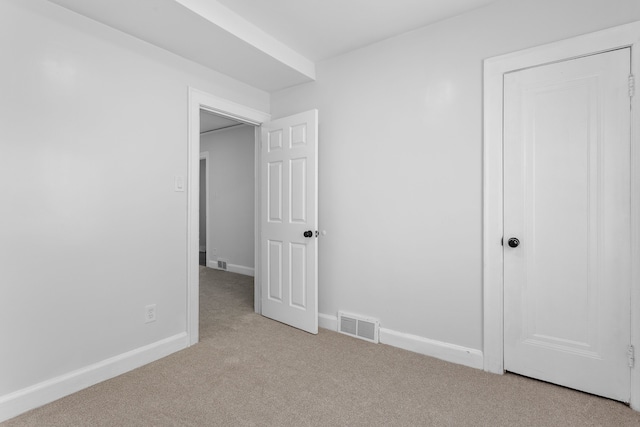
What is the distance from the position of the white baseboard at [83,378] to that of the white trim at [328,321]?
122 cm

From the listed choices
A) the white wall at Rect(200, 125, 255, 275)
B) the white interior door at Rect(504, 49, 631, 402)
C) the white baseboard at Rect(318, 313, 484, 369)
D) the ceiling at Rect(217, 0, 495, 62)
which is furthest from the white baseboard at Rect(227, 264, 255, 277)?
the white interior door at Rect(504, 49, 631, 402)

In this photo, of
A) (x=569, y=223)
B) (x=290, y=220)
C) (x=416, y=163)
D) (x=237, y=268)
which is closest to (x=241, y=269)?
(x=237, y=268)

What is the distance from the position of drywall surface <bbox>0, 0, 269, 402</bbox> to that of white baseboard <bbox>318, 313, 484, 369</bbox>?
1.76 m

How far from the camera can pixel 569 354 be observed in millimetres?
1986

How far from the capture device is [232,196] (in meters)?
5.66

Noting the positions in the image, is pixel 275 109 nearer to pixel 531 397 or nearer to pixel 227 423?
pixel 227 423

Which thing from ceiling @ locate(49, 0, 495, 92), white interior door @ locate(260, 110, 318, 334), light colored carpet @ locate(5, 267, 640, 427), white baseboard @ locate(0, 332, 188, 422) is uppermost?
ceiling @ locate(49, 0, 495, 92)

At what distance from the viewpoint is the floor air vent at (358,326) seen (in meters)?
2.71

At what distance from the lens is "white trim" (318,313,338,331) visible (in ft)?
9.73

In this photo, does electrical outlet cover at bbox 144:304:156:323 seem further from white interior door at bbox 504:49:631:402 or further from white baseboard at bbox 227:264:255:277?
white baseboard at bbox 227:264:255:277

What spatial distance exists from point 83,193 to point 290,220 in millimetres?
1632

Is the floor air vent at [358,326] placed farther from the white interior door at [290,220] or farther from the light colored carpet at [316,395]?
the white interior door at [290,220]

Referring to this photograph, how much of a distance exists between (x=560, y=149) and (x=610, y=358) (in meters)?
1.30

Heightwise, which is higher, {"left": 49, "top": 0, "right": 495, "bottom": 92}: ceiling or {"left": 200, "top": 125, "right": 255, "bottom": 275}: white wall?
{"left": 49, "top": 0, "right": 495, "bottom": 92}: ceiling
